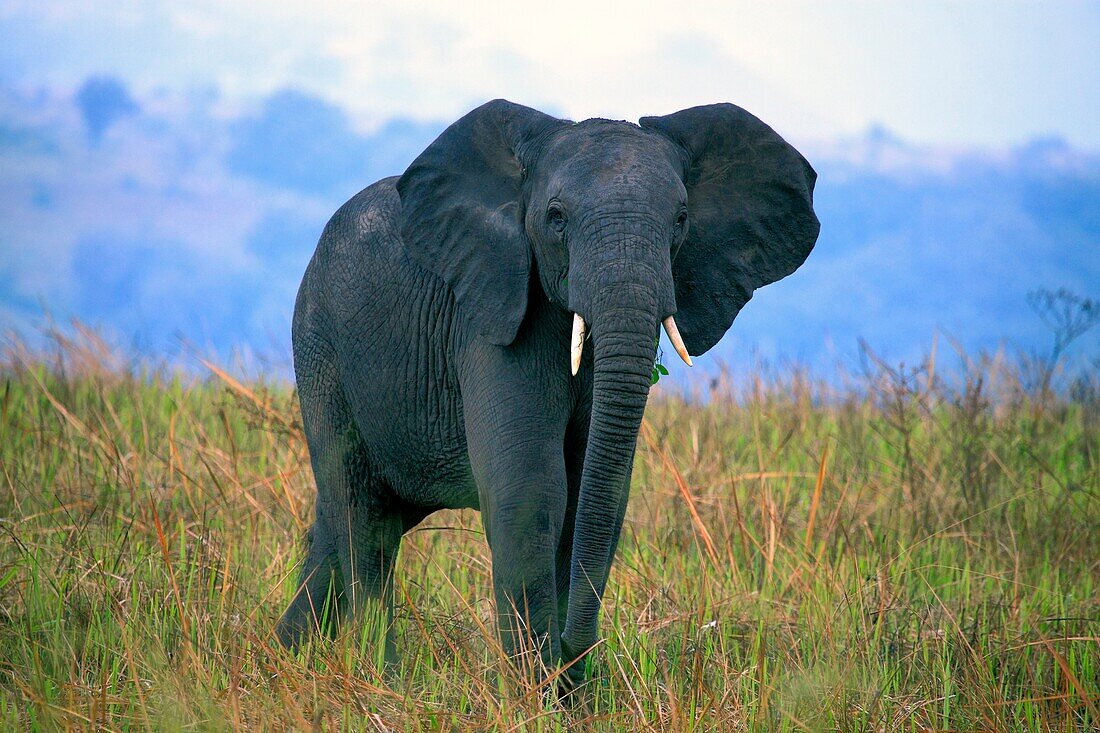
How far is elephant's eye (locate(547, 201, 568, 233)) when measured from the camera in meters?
4.29

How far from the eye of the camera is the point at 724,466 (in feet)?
26.4

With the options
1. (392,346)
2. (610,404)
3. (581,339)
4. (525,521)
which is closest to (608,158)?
(581,339)

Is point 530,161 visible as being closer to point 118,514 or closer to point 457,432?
point 457,432

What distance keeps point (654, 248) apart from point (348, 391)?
185cm

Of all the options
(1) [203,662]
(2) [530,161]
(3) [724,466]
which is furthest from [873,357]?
(1) [203,662]

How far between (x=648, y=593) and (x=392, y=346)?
1655 mm

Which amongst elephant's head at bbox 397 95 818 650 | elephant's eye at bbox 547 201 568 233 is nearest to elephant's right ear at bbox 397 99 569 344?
elephant's head at bbox 397 95 818 650

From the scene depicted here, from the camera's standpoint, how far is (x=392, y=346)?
17.1 ft

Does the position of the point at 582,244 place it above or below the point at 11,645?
above

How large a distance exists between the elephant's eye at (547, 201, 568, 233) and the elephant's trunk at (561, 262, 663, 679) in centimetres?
33

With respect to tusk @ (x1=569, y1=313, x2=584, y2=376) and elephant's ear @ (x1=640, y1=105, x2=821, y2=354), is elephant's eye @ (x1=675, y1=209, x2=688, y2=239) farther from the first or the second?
tusk @ (x1=569, y1=313, x2=584, y2=376)

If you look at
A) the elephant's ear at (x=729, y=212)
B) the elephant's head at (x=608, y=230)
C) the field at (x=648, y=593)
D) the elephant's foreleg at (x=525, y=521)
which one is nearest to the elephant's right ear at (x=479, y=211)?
the elephant's head at (x=608, y=230)

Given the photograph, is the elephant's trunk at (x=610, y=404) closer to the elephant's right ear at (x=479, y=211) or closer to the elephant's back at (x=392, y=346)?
the elephant's right ear at (x=479, y=211)

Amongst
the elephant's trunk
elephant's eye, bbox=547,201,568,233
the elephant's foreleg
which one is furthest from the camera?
the elephant's foreleg
